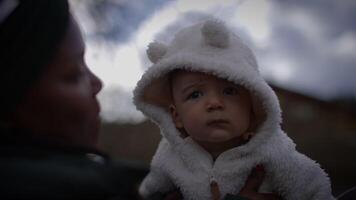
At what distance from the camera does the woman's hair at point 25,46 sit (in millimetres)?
746

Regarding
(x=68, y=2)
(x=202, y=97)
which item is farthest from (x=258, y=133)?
(x=68, y=2)

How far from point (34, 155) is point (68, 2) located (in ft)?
0.99

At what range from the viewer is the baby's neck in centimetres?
128

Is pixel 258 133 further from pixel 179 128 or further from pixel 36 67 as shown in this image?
pixel 36 67

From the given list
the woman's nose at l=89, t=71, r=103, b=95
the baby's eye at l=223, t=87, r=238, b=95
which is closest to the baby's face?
the baby's eye at l=223, t=87, r=238, b=95

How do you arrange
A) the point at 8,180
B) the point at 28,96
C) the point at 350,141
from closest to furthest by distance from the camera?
Result: the point at 8,180 < the point at 28,96 < the point at 350,141

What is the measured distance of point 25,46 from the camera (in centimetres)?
75

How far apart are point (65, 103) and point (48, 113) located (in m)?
0.03

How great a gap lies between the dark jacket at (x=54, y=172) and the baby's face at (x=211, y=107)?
46 cm

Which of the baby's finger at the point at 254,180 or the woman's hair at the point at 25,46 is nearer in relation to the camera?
the woman's hair at the point at 25,46

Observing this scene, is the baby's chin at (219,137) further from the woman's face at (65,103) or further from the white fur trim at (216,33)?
the woman's face at (65,103)

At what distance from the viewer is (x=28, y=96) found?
0.77 metres

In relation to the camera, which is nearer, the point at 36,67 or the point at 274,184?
the point at 36,67

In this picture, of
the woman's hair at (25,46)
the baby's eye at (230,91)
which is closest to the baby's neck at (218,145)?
the baby's eye at (230,91)
